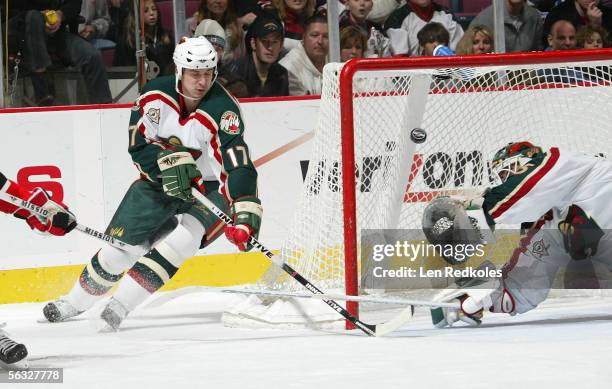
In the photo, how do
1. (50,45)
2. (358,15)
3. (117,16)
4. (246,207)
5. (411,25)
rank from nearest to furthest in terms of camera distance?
(246,207) < (50,45) < (117,16) < (358,15) < (411,25)

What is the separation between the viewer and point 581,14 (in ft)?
21.8

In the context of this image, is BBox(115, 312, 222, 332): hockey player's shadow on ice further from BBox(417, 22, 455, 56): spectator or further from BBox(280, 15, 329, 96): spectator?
BBox(417, 22, 455, 56): spectator

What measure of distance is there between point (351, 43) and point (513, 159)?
1850mm

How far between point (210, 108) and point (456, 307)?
1.19 m

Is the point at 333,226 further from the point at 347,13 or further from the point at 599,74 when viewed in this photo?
the point at 347,13

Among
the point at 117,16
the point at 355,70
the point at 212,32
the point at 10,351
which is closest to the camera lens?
the point at 10,351

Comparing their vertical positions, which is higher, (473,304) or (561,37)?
(561,37)

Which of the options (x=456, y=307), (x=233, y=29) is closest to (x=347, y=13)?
(x=233, y=29)

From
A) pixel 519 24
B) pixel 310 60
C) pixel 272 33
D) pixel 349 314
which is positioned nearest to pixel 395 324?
pixel 349 314

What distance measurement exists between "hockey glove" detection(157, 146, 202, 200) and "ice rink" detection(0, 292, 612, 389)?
51 cm

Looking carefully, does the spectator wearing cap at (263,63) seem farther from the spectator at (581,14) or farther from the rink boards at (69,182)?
the spectator at (581,14)

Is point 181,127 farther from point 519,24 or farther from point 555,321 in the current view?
point 519,24

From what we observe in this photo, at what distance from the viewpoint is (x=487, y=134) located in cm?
535

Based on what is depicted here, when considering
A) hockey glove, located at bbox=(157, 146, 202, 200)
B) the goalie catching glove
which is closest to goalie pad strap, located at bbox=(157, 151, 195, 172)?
hockey glove, located at bbox=(157, 146, 202, 200)
